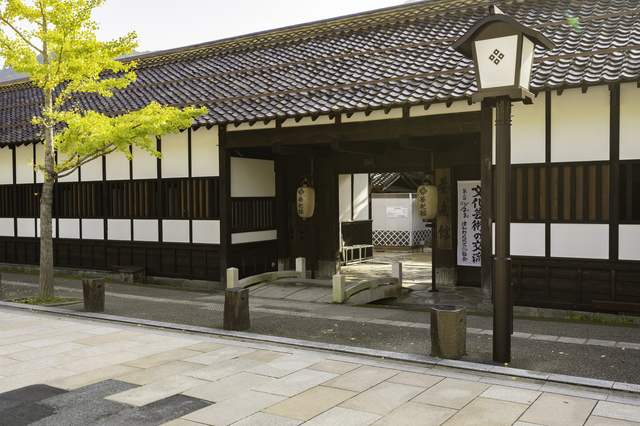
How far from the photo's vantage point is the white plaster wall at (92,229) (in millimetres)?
16547

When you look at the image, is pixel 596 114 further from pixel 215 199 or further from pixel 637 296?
pixel 215 199

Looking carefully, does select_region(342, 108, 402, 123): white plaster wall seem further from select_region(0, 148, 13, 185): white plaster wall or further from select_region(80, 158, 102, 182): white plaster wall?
select_region(0, 148, 13, 185): white plaster wall

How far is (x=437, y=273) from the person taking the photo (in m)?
14.6

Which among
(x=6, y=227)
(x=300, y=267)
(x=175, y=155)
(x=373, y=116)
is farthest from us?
(x=6, y=227)

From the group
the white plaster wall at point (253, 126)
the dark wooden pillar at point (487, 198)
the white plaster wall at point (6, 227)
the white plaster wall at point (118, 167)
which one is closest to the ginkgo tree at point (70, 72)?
the white plaster wall at point (253, 126)

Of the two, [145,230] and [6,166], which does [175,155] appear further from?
[6,166]

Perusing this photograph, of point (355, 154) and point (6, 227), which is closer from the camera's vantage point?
point (355, 154)

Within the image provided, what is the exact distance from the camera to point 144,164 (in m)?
15.6

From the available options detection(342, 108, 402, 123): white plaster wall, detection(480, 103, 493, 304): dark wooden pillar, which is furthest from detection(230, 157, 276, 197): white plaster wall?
detection(480, 103, 493, 304): dark wooden pillar

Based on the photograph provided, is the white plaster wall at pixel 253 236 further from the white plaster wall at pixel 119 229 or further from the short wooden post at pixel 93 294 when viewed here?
the short wooden post at pixel 93 294

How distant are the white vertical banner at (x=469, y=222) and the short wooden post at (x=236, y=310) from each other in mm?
7365

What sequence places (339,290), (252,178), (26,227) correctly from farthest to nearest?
(26,227) → (252,178) → (339,290)

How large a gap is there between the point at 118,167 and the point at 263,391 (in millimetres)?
12010

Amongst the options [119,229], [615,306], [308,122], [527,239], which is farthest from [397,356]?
[119,229]
